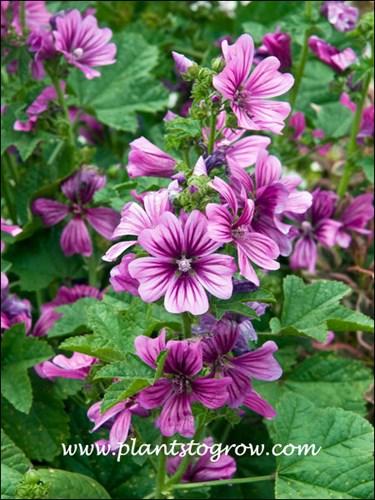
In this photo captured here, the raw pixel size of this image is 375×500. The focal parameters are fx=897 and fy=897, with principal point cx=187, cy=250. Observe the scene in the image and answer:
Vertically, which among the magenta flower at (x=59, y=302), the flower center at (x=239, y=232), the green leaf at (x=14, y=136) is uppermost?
the flower center at (x=239, y=232)

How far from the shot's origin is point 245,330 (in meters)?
1.06

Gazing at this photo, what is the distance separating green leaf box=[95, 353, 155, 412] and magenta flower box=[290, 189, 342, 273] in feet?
2.43

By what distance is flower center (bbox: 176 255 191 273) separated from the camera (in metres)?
0.98

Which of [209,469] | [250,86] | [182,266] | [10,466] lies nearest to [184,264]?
[182,266]

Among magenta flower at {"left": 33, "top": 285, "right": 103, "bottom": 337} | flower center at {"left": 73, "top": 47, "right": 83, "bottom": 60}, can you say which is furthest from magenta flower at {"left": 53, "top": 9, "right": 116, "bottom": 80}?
magenta flower at {"left": 33, "top": 285, "right": 103, "bottom": 337}

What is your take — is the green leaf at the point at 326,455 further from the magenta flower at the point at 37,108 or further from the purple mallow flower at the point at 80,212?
the magenta flower at the point at 37,108

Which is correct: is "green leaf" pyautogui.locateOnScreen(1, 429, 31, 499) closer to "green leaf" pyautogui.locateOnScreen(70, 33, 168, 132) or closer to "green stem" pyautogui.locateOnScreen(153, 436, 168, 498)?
"green stem" pyautogui.locateOnScreen(153, 436, 168, 498)

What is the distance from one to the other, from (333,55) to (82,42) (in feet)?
1.52

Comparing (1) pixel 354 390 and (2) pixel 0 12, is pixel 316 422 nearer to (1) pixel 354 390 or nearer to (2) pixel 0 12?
(1) pixel 354 390

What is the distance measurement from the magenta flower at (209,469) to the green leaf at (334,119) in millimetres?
909

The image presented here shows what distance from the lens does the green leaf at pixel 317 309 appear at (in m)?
1.19

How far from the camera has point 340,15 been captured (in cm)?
165

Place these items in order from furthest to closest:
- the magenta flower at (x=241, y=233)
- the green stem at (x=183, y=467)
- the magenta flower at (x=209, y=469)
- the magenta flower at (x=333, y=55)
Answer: the magenta flower at (x=333, y=55), the magenta flower at (x=209, y=469), the green stem at (x=183, y=467), the magenta flower at (x=241, y=233)

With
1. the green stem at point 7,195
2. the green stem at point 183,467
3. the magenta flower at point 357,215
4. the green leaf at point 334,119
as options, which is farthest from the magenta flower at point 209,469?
the green leaf at point 334,119
